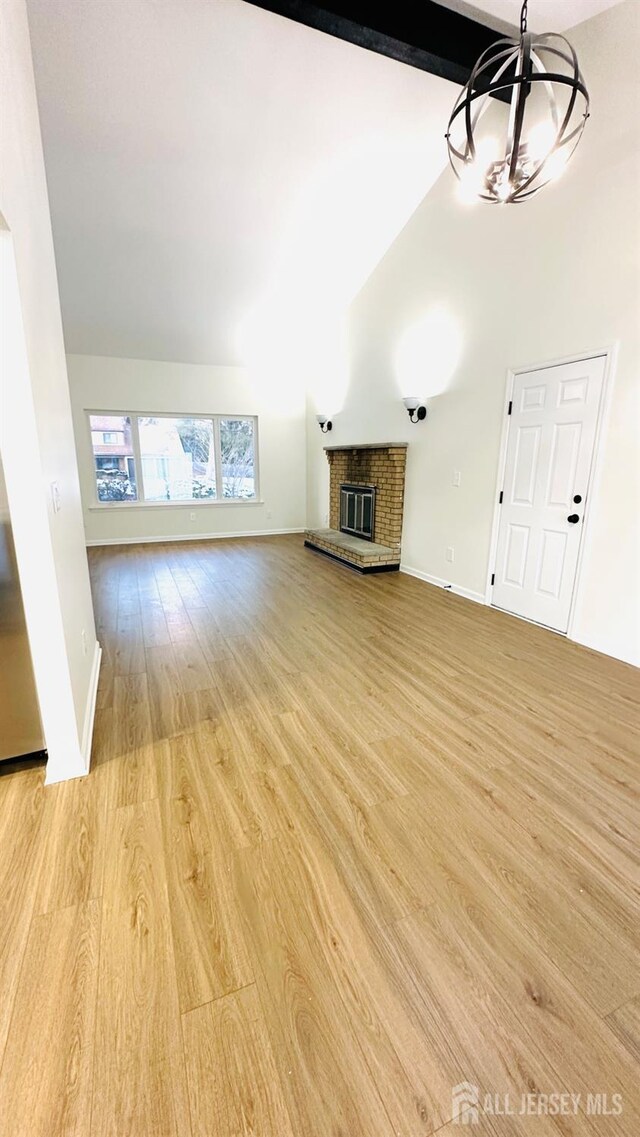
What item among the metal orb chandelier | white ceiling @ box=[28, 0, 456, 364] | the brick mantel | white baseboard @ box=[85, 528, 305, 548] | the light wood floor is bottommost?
the light wood floor

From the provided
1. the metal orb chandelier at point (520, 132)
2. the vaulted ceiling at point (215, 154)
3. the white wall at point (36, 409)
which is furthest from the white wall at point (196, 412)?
the metal orb chandelier at point (520, 132)

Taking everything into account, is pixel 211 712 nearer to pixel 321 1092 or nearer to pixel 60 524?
pixel 60 524

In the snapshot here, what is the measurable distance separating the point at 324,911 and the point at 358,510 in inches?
200

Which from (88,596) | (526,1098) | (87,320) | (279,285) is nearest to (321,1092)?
(526,1098)

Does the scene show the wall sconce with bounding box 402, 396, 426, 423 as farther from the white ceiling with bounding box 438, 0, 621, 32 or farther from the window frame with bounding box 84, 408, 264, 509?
the window frame with bounding box 84, 408, 264, 509

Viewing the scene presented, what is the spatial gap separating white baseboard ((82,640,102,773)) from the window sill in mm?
4137

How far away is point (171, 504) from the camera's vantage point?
6.91 meters

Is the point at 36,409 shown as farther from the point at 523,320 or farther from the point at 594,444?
the point at 523,320

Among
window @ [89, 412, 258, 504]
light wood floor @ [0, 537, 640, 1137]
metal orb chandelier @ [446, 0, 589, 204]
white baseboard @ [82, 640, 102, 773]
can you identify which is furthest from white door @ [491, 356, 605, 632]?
window @ [89, 412, 258, 504]

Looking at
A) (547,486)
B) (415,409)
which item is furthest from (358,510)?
(547,486)

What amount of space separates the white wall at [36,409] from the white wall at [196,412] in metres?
4.32

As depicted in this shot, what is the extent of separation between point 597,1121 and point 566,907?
496 millimetres

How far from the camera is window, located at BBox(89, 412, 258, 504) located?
6.57 meters

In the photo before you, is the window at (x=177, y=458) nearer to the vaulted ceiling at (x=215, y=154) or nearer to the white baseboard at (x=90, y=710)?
the vaulted ceiling at (x=215, y=154)
